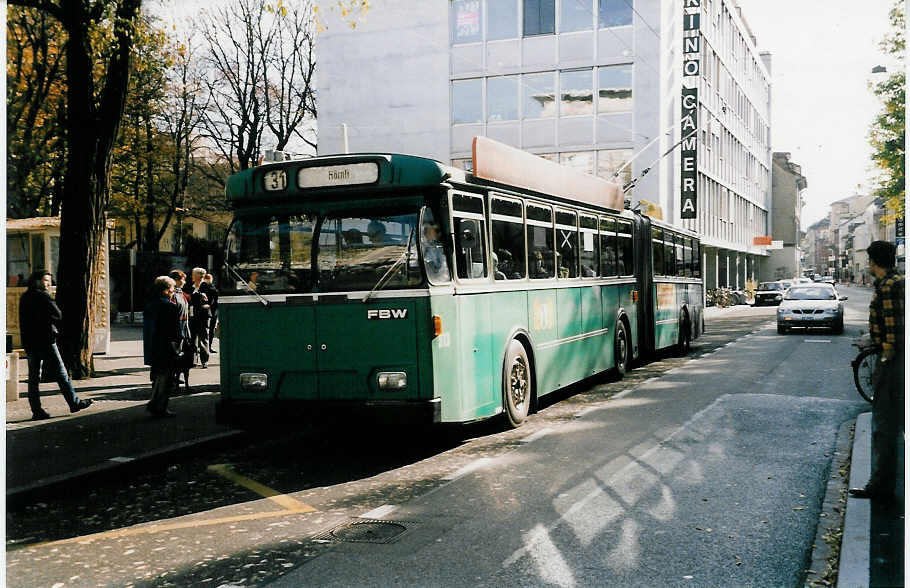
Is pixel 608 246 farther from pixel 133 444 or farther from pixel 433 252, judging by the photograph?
pixel 133 444

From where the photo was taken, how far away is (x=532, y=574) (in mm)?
4914

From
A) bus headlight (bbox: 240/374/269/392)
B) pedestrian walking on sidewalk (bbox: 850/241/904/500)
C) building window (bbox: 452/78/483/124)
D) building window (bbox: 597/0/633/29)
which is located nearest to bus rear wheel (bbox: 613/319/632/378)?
bus headlight (bbox: 240/374/269/392)

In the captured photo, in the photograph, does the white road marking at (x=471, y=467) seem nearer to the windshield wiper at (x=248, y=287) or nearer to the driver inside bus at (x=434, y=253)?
the driver inside bus at (x=434, y=253)

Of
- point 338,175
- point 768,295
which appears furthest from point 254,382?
point 768,295

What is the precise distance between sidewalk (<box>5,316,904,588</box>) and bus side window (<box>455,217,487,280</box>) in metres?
3.23

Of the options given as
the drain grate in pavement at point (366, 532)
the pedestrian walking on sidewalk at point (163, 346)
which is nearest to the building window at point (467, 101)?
the pedestrian walking on sidewalk at point (163, 346)

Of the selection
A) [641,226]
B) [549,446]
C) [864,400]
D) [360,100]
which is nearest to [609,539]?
[549,446]

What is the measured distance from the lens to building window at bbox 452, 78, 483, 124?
38750 millimetres

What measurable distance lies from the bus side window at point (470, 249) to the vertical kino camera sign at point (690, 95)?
31983 millimetres

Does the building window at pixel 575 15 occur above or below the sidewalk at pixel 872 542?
above

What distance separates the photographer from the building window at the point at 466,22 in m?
38.6

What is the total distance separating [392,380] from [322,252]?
141 centimetres

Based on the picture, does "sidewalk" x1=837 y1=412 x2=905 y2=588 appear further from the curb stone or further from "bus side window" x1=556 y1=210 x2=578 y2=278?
"bus side window" x1=556 y1=210 x2=578 y2=278

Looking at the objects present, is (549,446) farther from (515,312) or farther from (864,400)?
(864,400)
